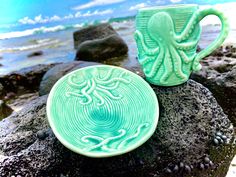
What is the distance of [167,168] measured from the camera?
1104 mm

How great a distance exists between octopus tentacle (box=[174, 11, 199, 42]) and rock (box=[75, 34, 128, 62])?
3.46 m

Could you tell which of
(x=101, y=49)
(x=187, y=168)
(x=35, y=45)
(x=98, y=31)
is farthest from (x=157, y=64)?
(x=35, y=45)

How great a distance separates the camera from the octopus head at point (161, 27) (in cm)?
115

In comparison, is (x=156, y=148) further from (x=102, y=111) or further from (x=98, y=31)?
(x=98, y=31)

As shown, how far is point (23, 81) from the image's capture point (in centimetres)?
408

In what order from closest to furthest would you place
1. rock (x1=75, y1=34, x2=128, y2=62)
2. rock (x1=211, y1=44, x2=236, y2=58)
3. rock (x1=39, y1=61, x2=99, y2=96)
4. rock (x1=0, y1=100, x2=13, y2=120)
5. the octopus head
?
1. the octopus head
2. rock (x1=0, y1=100, x2=13, y2=120)
3. rock (x1=39, y1=61, x2=99, y2=96)
4. rock (x1=211, y1=44, x2=236, y2=58)
5. rock (x1=75, y1=34, x2=128, y2=62)

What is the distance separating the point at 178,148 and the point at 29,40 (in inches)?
290

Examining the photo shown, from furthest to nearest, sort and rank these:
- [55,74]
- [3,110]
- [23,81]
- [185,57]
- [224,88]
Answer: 1. [23,81]
2. [55,74]
3. [3,110]
4. [224,88]
5. [185,57]

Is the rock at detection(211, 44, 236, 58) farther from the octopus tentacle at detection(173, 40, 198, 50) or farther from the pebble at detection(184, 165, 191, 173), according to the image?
the pebble at detection(184, 165, 191, 173)

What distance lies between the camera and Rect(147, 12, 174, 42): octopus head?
1.15 metres

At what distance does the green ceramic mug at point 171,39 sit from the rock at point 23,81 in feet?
9.95

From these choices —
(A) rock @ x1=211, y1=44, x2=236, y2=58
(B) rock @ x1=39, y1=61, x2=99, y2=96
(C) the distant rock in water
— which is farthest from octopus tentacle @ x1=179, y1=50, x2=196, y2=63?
(C) the distant rock in water

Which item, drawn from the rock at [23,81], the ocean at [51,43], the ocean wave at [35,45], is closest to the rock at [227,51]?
the ocean at [51,43]

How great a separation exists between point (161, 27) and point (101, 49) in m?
3.51
